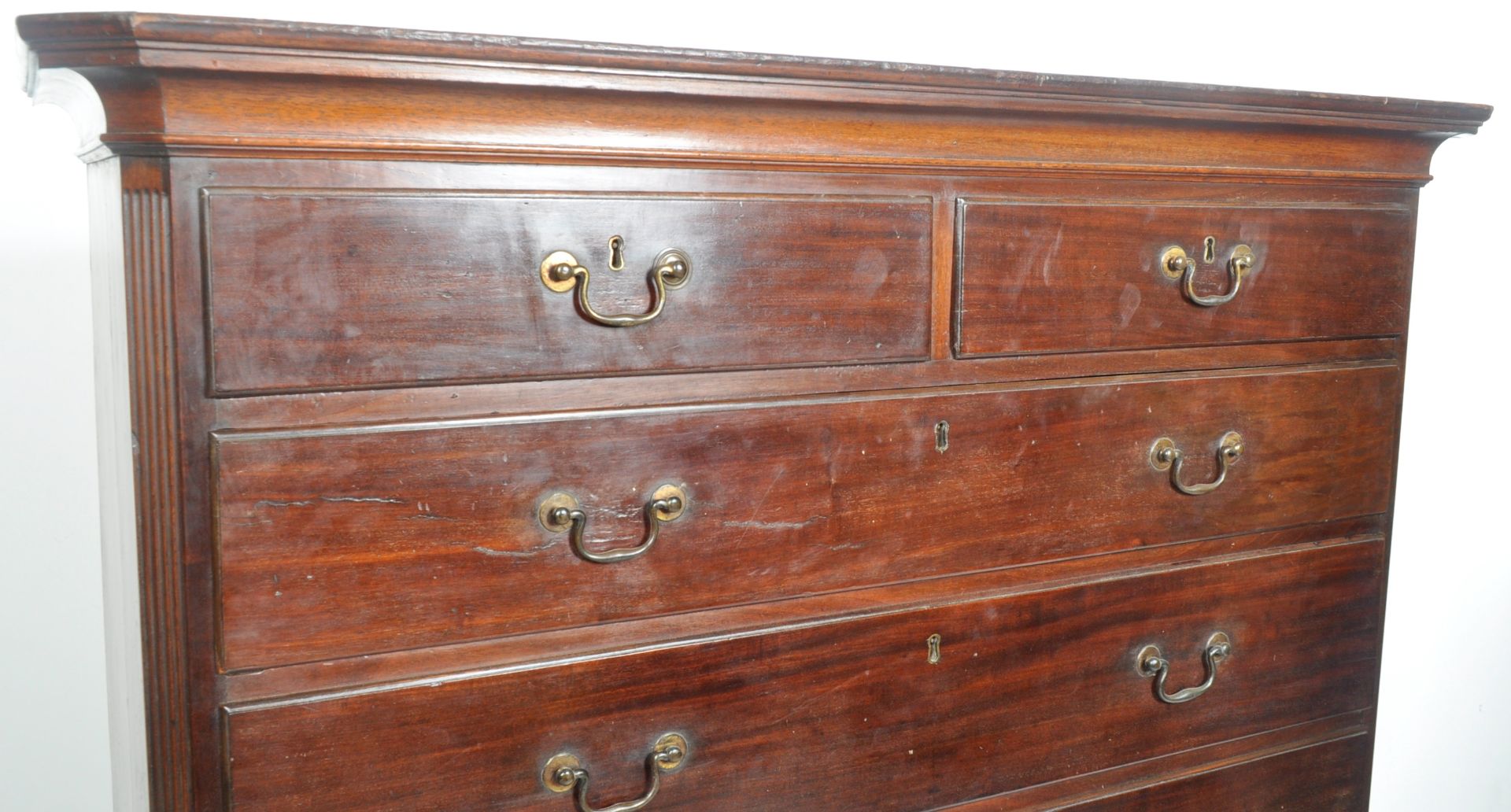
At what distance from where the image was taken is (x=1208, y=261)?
155 centimetres

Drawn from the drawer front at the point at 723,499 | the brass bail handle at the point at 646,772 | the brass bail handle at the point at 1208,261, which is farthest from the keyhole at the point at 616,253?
the brass bail handle at the point at 1208,261

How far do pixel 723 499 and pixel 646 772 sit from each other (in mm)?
285

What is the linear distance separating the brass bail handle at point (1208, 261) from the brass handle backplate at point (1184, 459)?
169 millimetres

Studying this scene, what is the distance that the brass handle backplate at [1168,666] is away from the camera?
5.22 ft

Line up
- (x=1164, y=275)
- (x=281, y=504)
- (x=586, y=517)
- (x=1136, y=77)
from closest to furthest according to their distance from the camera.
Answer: (x=281, y=504) → (x=586, y=517) → (x=1164, y=275) → (x=1136, y=77)

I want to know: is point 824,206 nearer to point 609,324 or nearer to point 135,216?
point 609,324

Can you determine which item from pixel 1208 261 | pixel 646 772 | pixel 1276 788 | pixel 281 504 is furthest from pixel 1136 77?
pixel 281 504

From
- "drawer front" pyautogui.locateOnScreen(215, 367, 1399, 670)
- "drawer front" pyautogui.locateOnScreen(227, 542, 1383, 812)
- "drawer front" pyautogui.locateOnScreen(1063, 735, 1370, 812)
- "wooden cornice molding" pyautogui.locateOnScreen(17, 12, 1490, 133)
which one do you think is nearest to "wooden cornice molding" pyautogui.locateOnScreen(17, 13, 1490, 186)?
"wooden cornice molding" pyautogui.locateOnScreen(17, 12, 1490, 133)

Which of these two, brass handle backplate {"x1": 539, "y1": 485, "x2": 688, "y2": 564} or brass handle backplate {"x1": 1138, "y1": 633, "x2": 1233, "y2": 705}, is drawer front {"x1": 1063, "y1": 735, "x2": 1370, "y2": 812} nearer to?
brass handle backplate {"x1": 1138, "y1": 633, "x2": 1233, "y2": 705}

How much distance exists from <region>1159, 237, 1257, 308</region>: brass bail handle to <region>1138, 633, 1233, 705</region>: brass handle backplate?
16.6 inches

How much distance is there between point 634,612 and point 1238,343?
822mm

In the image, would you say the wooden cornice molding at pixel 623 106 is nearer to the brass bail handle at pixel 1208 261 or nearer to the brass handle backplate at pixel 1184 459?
the brass bail handle at pixel 1208 261

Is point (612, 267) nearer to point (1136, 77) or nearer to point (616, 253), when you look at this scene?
point (616, 253)

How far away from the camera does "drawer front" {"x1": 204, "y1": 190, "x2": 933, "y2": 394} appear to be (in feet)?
3.59
